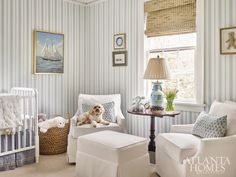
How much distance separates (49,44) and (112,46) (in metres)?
1.01

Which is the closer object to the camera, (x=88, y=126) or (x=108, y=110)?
(x=88, y=126)

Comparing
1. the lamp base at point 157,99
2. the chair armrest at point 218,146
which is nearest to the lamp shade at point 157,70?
the lamp base at point 157,99

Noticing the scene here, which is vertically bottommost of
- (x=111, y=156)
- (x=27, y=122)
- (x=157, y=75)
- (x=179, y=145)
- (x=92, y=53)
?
(x=111, y=156)

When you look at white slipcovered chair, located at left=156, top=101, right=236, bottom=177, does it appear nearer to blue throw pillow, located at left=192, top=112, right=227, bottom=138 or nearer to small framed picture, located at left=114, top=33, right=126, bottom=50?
blue throw pillow, located at left=192, top=112, right=227, bottom=138

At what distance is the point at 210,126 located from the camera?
272 cm

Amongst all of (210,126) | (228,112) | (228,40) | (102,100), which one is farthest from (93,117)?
(228,40)

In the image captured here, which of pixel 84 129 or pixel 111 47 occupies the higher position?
pixel 111 47

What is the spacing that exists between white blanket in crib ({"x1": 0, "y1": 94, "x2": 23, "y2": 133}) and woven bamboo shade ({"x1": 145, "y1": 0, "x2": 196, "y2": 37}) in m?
2.09

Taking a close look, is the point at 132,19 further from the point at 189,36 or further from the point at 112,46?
the point at 189,36

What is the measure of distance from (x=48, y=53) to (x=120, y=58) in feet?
3.73

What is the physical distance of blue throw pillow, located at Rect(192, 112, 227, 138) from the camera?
2648mm

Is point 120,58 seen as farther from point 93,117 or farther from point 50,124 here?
point 50,124

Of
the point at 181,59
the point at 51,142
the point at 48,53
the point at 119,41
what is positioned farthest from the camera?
the point at 119,41

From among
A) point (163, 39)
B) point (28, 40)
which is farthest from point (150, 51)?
point (28, 40)
